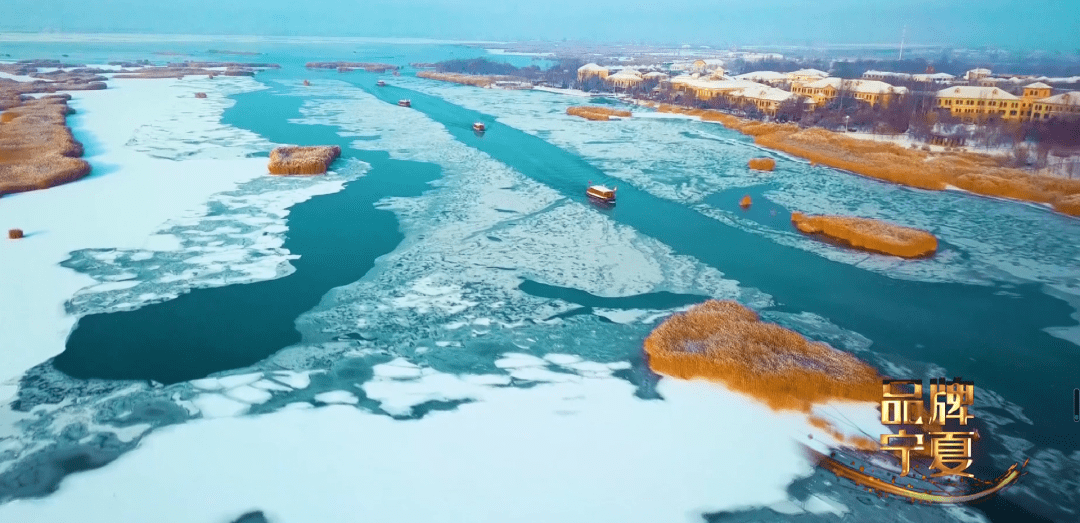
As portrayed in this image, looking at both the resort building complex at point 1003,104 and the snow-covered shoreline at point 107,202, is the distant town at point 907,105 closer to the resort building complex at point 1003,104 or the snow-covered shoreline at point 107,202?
the resort building complex at point 1003,104

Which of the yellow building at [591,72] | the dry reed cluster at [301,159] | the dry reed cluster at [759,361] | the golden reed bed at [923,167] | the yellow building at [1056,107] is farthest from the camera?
the yellow building at [591,72]

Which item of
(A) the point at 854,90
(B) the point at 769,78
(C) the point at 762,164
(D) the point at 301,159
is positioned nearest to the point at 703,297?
(C) the point at 762,164

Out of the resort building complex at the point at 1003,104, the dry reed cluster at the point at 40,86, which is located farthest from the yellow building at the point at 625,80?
the dry reed cluster at the point at 40,86

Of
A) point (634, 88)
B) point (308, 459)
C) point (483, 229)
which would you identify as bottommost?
point (308, 459)

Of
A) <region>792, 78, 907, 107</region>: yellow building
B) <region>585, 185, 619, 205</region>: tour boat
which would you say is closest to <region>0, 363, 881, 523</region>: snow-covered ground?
<region>585, 185, 619, 205</region>: tour boat

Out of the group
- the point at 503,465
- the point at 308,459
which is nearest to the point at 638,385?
the point at 503,465

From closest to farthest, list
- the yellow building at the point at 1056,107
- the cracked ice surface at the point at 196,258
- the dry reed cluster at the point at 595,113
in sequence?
the cracked ice surface at the point at 196,258 < the yellow building at the point at 1056,107 < the dry reed cluster at the point at 595,113

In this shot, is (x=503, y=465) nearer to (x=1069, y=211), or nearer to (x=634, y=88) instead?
(x=1069, y=211)
